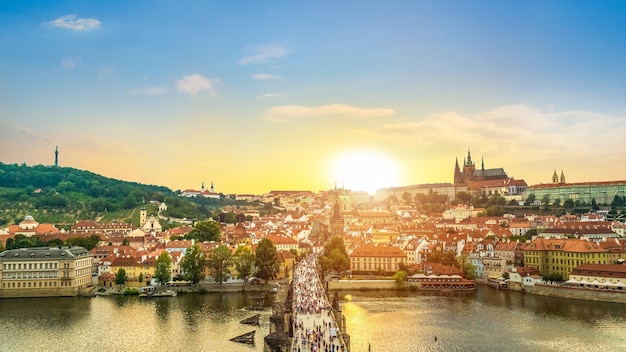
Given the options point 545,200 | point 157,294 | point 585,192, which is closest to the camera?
point 157,294

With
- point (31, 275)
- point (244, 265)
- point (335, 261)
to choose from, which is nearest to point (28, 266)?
point (31, 275)

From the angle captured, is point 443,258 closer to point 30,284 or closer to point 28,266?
point 30,284

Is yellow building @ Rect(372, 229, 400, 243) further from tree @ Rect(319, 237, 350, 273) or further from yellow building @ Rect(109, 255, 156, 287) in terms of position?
yellow building @ Rect(109, 255, 156, 287)

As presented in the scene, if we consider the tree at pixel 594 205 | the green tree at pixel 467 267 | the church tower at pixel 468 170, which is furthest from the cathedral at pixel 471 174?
the green tree at pixel 467 267

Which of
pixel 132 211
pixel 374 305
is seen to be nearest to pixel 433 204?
pixel 132 211

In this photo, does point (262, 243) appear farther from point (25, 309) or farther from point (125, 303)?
point (25, 309)

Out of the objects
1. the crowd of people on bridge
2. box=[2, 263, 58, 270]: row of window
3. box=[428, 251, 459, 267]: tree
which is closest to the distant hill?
box=[2, 263, 58, 270]: row of window
